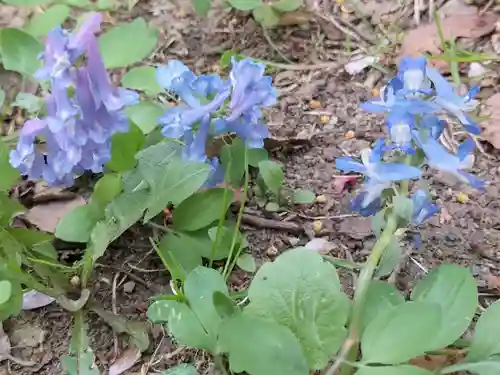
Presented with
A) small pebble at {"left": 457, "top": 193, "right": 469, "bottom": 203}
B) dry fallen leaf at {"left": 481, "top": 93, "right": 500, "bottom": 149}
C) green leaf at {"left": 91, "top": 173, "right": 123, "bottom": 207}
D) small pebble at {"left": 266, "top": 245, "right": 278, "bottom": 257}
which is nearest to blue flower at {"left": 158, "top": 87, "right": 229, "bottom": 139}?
green leaf at {"left": 91, "top": 173, "right": 123, "bottom": 207}

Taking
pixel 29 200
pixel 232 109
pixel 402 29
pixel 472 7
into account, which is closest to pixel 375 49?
pixel 402 29

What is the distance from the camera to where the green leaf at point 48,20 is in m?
1.50

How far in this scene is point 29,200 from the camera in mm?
1556

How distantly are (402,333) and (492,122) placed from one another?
0.78 metres

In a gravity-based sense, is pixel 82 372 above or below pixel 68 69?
below

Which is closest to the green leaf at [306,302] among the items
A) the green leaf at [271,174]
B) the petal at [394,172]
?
the petal at [394,172]

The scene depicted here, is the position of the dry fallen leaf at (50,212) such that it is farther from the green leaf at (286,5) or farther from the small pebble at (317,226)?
the green leaf at (286,5)

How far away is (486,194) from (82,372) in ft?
2.68

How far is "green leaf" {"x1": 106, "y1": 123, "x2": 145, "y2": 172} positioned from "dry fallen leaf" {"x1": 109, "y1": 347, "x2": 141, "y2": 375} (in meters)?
0.32

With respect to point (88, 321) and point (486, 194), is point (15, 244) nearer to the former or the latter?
point (88, 321)

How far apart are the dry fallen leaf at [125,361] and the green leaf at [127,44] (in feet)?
1.61

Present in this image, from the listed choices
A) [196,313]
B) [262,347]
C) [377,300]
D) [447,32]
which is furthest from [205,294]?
→ [447,32]

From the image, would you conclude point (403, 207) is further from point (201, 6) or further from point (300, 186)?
point (201, 6)

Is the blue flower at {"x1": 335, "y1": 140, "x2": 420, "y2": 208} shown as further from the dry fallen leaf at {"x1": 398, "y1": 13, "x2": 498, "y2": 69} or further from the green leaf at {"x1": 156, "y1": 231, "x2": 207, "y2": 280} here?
the dry fallen leaf at {"x1": 398, "y1": 13, "x2": 498, "y2": 69}
